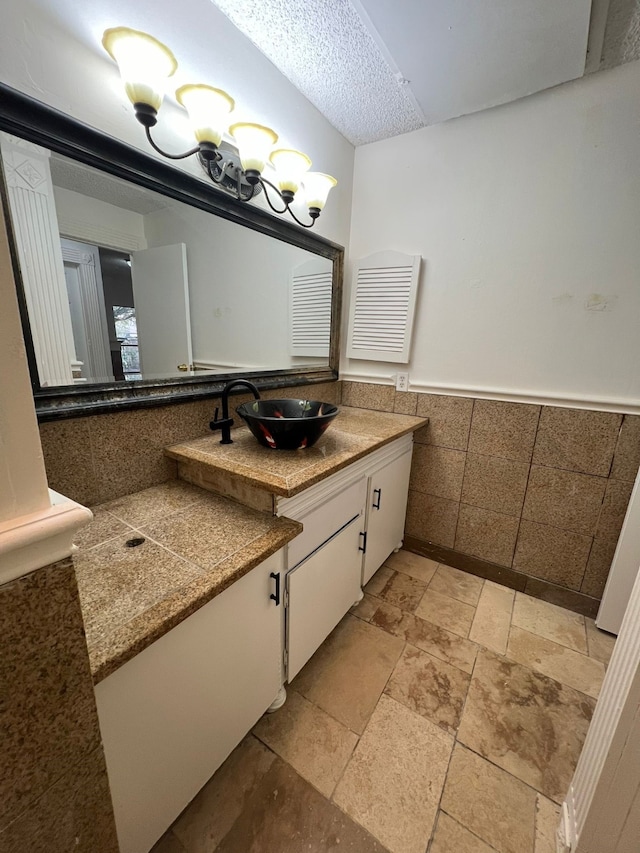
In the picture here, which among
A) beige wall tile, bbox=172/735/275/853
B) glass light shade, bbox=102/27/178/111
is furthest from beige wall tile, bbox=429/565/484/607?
glass light shade, bbox=102/27/178/111

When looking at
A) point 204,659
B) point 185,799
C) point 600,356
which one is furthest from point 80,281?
point 600,356

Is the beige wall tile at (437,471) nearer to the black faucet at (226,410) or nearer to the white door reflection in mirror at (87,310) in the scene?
the black faucet at (226,410)

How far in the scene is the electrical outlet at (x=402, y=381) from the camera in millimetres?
1894

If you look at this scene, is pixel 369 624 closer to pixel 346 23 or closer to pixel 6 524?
pixel 6 524

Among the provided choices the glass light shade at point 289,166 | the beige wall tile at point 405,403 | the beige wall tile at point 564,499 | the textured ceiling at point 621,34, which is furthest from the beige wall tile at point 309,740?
the textured ceiling at point 621,34

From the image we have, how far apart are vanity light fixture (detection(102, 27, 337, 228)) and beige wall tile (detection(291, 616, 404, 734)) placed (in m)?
1.87

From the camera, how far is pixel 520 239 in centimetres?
151

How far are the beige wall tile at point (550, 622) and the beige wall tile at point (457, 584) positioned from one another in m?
0.19

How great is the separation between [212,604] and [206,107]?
1.38 metres

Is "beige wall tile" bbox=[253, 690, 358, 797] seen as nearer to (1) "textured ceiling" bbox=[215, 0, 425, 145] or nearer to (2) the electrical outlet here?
(2) the electrical outlet

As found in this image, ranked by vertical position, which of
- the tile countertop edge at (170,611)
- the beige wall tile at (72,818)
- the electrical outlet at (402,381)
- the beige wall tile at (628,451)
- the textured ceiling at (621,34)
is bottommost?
the beige wall tile at (72,818)

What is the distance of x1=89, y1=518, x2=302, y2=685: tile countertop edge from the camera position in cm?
57

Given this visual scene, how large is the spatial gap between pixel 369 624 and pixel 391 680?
0.87ft

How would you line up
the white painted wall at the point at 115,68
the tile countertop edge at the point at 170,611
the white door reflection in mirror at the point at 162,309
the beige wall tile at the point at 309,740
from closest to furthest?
the tile countertop edge at the point at 170,611 < the white painted wall at the point at 115,68 < the beige wall tile at the point at 309,740 < the white door reflection in mirror at the point at 162,309
